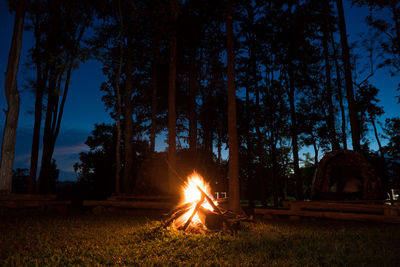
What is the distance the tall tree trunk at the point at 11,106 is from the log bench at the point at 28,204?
0.62 metres

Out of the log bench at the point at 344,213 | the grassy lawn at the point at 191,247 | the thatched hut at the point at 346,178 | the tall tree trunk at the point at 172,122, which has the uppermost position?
the tall tree trunk at the point at 172,122

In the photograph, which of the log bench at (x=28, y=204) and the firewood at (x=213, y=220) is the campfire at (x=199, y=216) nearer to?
the firewood at (x=213, y=220)

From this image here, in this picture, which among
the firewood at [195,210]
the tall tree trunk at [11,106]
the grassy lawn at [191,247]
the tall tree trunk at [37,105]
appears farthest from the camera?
the tall tree trunk at [37,105]

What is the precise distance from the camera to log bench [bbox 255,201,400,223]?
8.86m

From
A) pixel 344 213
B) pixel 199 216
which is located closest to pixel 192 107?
pixel 199 216

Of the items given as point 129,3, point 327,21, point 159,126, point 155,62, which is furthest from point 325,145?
point 129,3

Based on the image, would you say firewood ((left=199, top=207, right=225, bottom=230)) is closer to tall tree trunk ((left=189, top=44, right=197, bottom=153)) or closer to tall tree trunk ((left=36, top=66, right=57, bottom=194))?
tall tree trunk ((left=189, top=44, right=197, bottom=153))

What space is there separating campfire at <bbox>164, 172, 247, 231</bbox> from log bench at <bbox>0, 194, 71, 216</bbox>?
7298 millimetres

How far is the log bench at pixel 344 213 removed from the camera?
8859 mm

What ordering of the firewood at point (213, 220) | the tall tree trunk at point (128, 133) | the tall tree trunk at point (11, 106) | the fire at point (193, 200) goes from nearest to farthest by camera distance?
the firewood at point (213, 220), the fire at point (193, 200), the tall tree trunk at point (11, 106), the tall tree trunk at point (128, 133)

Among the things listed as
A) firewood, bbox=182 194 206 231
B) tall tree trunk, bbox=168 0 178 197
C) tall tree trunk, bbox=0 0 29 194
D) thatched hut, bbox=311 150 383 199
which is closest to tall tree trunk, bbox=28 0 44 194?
tall tree trunk, bbox=0 0 29 194

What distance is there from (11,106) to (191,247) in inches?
434

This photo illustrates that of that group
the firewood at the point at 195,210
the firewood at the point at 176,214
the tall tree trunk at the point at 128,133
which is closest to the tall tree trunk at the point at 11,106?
the tall tree trunk at the point at 128,133

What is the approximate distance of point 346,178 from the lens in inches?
587
